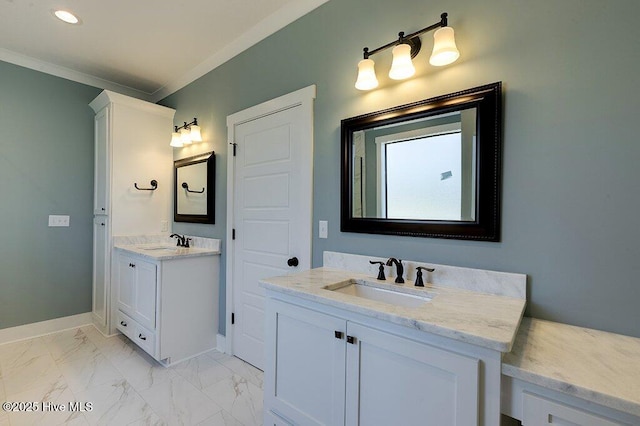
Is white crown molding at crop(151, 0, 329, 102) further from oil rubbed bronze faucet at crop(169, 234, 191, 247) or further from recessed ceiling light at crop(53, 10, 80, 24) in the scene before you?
oil rubbed bronze faucet at crop(169, 234, 191, 247)

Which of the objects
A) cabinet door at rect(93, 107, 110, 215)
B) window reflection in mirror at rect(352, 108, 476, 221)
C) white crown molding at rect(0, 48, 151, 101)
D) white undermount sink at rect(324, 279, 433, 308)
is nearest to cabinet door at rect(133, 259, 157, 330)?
cabinet door at rect(93, 107, 110, 215)

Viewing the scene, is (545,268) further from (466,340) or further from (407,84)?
(407,84)

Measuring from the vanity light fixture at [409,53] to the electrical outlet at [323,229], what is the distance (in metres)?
0.86

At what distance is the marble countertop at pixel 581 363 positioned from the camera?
719 millimetres

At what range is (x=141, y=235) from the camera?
3.12 meters

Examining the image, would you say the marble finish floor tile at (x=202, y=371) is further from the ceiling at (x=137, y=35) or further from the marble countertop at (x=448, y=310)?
the ceiling at (x=137, y=35)

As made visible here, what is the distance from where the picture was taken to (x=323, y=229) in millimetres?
1954

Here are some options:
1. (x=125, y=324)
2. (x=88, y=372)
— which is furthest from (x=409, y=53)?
(x=125, y=324)

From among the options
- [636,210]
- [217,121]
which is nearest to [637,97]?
[636,210]

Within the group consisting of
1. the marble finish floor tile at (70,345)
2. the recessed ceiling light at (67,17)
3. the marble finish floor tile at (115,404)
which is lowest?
the marble finish floor tile at (70,345)

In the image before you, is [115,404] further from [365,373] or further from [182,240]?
[365,373]

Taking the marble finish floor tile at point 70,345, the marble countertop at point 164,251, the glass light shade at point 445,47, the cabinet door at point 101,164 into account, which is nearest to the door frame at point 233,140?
the marble countertop at point 164,251

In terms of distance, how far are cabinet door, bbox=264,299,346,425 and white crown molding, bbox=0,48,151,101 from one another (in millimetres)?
3508

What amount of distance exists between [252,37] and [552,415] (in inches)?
113
